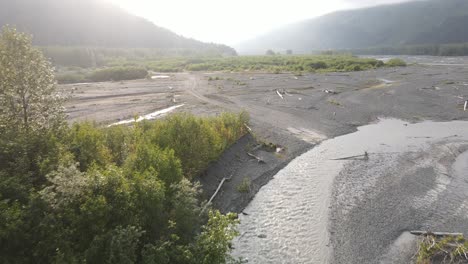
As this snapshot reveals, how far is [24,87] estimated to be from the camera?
12.6 m

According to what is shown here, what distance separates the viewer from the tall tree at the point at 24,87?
39.7 ft

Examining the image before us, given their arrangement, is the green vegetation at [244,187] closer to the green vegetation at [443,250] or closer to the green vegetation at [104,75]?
the green vegetation at [443,250]

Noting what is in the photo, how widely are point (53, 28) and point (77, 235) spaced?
195m

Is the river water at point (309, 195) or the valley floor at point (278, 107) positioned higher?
the valley floor at point (278, 107)

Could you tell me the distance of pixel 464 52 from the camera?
149625 mm

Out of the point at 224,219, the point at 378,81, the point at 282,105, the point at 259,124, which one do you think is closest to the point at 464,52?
the point at 378,81

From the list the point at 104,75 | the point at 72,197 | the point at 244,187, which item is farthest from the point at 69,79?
the point at 72,197

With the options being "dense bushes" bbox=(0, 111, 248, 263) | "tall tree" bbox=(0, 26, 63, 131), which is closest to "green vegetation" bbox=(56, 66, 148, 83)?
"tall tree" bbox=(0, 26, 63, 131)

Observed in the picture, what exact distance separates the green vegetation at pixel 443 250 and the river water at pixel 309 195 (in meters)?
3.56

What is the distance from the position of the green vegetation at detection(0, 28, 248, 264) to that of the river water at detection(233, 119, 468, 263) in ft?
13.3

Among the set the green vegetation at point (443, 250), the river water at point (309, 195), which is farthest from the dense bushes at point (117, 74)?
the green vegetation at point (443, 250)

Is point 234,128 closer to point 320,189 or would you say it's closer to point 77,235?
point 320,189

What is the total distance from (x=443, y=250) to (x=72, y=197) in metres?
13.5

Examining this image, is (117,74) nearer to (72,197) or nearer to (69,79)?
(69,79)
